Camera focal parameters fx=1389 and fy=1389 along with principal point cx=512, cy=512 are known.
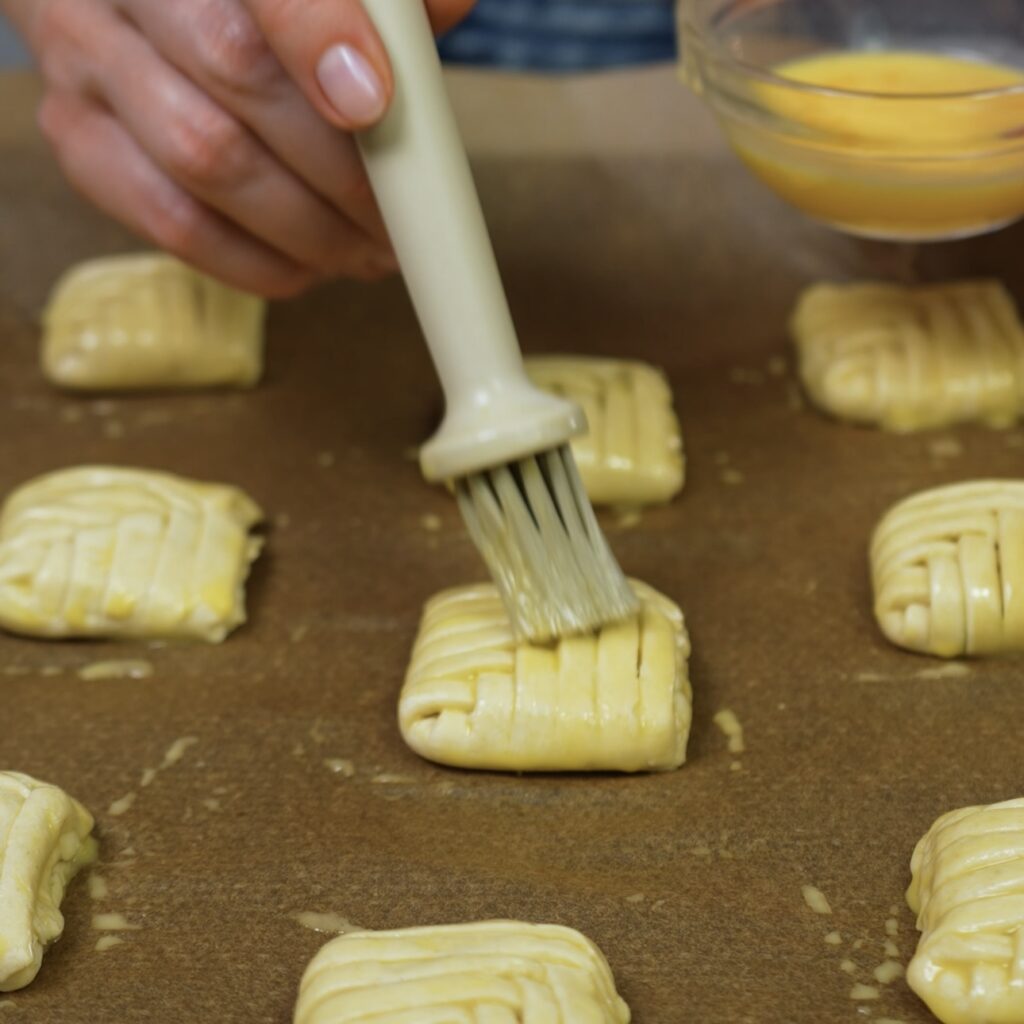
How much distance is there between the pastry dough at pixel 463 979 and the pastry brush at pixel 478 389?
0.44 m

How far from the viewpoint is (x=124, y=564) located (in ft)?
6.89

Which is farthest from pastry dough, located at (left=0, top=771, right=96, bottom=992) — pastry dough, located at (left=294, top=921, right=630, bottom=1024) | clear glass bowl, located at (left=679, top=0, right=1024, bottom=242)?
clear glass bowl, located at (left=679, top=0, right=1024, bottom=242)

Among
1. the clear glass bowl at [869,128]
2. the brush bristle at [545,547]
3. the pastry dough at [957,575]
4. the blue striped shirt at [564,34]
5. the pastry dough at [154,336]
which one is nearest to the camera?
the brush bristle at [545,547]

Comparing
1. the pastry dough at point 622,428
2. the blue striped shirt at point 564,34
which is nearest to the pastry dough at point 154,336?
the pastry dough at point 622,428

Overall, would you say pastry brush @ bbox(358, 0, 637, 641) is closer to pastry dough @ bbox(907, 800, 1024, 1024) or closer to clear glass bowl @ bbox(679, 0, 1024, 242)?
pastry dough @ bbox(907, 800, 1024, 1024)

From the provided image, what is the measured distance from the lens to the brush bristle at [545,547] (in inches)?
68.1

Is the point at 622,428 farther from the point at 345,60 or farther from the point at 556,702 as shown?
the point at 345,60

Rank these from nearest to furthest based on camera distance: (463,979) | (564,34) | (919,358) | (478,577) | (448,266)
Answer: (463,979) < (448,266) < (478,577) < (919,358) < (564,34)

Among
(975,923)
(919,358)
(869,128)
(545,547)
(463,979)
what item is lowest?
(919,358)

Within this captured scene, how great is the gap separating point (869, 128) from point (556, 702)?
40.1 inches

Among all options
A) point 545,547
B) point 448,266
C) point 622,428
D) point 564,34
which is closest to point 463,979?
point 545,547

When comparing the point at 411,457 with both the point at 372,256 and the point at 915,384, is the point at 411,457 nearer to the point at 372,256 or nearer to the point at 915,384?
the point at 372,256

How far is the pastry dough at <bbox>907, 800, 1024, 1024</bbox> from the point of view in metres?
1.45

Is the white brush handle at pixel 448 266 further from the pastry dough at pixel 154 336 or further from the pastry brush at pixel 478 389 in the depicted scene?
the pastry dough at pixel 154 336
